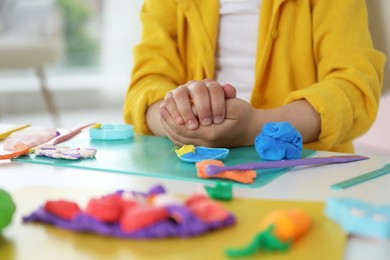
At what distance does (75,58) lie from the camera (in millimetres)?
3092

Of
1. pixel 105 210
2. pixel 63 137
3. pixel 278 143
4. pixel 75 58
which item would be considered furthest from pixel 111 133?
pixel 75 58

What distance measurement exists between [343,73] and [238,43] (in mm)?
208

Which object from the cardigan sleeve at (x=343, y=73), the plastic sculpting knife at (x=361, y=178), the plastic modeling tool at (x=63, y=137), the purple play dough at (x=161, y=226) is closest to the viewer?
the purple play dough at (x=161, y=226)

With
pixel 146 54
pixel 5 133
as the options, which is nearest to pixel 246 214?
pixel 5 133

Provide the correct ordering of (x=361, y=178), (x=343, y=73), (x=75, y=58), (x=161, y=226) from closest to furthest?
1. (x=161, y=226)
2. (x=361, y=178)
3. (x=343, y=73)
4. (x=75, y=58)

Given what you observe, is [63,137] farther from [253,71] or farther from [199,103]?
[253,71]

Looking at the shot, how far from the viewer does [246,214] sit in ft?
1.29

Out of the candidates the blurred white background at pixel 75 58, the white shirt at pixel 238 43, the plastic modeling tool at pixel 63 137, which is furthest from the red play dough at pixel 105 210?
the blurred white background at pixel 75 58

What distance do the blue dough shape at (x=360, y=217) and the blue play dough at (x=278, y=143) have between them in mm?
172

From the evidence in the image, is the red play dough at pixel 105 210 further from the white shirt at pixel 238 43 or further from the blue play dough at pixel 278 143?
the white shirt at pixel 238 43

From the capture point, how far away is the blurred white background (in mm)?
2871

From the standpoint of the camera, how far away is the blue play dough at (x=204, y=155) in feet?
1.85

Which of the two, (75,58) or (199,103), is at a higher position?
(199,103)

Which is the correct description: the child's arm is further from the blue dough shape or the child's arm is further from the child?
the blue dough shape
